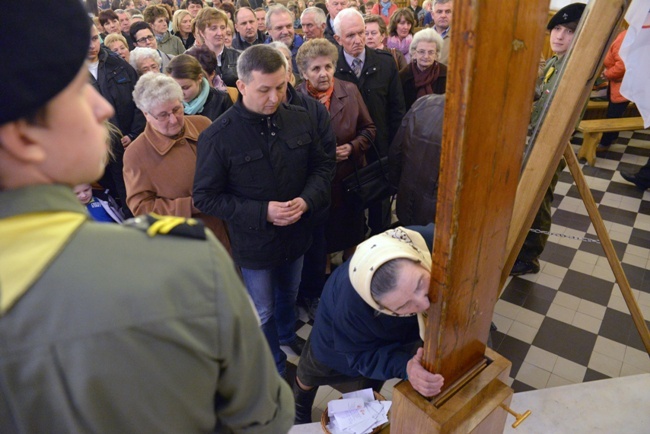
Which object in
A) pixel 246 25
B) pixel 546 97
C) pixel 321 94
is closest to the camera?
pixel 546 97

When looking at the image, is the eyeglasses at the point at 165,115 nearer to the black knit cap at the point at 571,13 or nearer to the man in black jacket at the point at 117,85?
the man in black jacket at the point at 117,85

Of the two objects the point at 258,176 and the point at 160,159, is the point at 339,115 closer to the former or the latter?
the point at 258,176

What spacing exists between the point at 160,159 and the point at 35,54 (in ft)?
6.52

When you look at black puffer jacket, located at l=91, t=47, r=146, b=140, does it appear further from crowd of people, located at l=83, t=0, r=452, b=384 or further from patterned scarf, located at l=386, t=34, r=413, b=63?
patterned scarf, located at l=386, t=34, r=413, b=63

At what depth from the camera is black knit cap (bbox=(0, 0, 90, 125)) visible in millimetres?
523

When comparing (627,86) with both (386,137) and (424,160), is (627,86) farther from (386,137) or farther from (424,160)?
(386,137)

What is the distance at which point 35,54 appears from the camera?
537 mm

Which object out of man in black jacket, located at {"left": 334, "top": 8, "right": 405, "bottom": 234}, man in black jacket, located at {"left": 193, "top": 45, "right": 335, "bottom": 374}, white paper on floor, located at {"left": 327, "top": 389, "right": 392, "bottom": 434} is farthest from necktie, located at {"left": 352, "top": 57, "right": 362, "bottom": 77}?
white paper on floor, located at {"left": 327, "top": 389, "right": 392, "bottom": 434}

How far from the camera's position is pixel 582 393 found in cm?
233

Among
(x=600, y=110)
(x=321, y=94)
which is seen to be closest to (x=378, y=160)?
(x=321, y=94)

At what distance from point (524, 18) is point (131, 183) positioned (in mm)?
2102

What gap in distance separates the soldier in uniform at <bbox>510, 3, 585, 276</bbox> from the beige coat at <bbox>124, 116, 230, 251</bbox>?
87.7 inches

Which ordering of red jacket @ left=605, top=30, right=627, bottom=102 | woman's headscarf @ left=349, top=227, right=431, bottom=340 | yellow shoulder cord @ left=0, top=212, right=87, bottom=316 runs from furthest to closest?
red jacket @ left=605, top=30, right=627, bottom=102
woman's headscarf @ left=349, top=227, right=431, bottom=340
yellow shoulder cord @ left=0, top=212, right=87, bottom=316

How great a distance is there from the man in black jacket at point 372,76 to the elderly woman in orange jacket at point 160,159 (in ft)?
4.85
